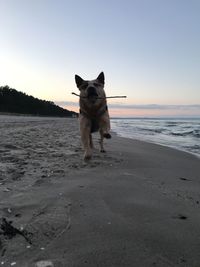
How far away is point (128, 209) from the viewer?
3.26m

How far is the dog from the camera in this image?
652 centimetres

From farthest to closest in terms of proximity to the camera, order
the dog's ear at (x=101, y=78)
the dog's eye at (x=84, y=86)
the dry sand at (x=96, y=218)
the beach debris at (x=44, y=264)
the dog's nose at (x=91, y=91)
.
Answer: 1. the dog's ear at (x=101, y=78)
2. the dog's eye at (x=84, y=86)
3. the dog's nose at (x=91, y=91)
4. the dry sand at (x=96, y=218)
5. the beach debris at (x=44, y=264)

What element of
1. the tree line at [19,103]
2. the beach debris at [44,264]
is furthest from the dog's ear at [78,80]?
the tree line at [19,103]

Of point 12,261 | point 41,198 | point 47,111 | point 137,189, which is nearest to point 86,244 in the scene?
point 12,261

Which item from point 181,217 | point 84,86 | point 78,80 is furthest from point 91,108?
point 181,217

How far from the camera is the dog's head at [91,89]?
650 centimetres

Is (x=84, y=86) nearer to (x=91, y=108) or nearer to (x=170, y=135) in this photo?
(x=91, y=108)

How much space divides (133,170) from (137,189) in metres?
1.52

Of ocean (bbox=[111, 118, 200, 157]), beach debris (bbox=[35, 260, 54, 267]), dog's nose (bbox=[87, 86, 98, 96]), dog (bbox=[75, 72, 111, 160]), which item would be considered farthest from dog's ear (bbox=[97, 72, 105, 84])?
beach debris (bbox=[35, 260, 54, 267])

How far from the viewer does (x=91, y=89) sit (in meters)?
6.46

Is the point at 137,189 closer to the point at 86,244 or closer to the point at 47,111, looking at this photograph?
the point at 86,244

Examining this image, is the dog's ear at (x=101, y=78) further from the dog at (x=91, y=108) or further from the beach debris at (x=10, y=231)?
the beach debris at (x=10, y=231)

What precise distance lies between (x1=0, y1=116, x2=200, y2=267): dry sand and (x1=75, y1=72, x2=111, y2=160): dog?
160 cm

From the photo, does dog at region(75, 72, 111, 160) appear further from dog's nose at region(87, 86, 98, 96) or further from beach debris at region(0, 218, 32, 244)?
beach debris at region(0, 218, 32, 244)
